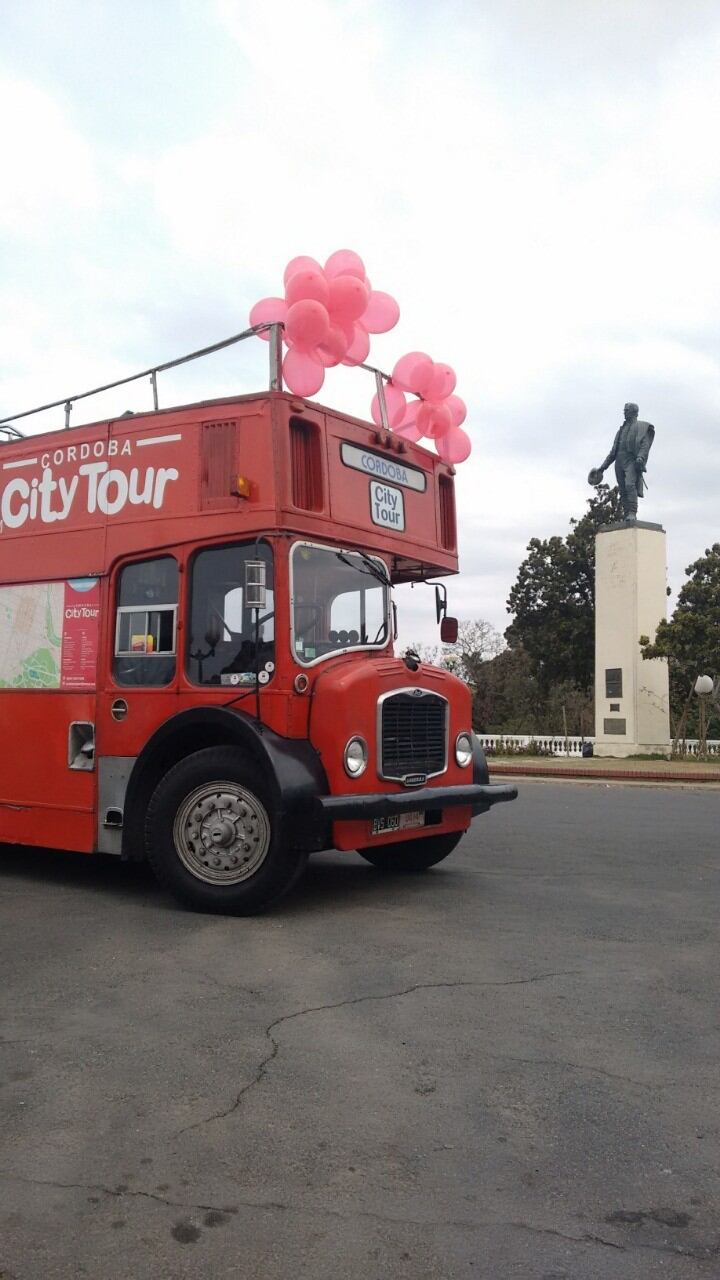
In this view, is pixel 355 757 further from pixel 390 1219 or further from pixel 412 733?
pixel 390 1219

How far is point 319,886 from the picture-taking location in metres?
8.29

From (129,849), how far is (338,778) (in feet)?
5.35

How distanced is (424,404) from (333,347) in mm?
1369

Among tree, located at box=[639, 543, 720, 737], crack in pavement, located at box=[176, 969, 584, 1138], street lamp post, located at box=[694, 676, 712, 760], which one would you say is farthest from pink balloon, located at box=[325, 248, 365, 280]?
tree, located at box=[639, 543, 720, 737]

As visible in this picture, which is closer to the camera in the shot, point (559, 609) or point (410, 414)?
point (410, 414)

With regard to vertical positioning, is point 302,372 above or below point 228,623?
above

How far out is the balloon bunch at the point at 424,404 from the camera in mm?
9492

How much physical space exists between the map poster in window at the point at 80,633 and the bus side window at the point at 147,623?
0.21 m

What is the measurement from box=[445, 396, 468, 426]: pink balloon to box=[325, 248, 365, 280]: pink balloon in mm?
1324

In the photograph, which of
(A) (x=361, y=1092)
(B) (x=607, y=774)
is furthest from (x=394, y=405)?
(B) (x=607, y=774)

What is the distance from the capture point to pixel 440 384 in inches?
376

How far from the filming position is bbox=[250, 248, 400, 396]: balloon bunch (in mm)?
8102

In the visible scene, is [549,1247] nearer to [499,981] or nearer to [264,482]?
[499,981]

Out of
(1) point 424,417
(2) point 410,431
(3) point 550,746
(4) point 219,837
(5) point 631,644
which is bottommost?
(3) point 550,746
